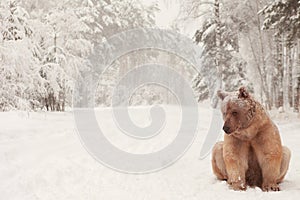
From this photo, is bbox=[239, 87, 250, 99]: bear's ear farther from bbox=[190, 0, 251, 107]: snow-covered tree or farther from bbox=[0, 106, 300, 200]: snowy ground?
bbox=[190, 0, 251, 107]: snow-covered tree

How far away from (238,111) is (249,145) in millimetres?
520

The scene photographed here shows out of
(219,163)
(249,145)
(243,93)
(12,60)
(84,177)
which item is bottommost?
(84,177)

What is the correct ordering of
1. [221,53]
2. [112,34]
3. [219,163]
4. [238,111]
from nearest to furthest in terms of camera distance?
[238,111]
[219,163]
[221,53]
[112,34]

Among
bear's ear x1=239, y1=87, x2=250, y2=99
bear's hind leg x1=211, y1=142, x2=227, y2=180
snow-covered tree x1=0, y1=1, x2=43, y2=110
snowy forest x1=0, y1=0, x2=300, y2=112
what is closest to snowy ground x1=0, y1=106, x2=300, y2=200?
bear's hind leg x1=211, y1=142, x2=227, y2=180

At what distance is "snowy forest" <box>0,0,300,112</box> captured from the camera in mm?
12375

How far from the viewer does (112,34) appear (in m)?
31.4

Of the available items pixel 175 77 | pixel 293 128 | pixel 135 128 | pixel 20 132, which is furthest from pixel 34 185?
pixel 175 77

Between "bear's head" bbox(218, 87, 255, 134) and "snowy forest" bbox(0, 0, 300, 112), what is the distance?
8676mm

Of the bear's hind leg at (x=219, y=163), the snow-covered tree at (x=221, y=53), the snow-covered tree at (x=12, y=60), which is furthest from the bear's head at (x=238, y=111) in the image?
the snow-covered tree at (x=221, y=53)

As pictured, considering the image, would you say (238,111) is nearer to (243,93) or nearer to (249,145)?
(243,93)

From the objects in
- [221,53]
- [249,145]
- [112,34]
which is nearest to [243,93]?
[249,145]

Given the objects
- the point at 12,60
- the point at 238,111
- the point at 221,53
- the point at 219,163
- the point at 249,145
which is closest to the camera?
the point at 238,111

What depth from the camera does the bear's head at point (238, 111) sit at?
4211mm

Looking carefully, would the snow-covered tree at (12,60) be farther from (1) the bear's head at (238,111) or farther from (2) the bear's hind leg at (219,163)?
(1) the bear's head at (238,111)
